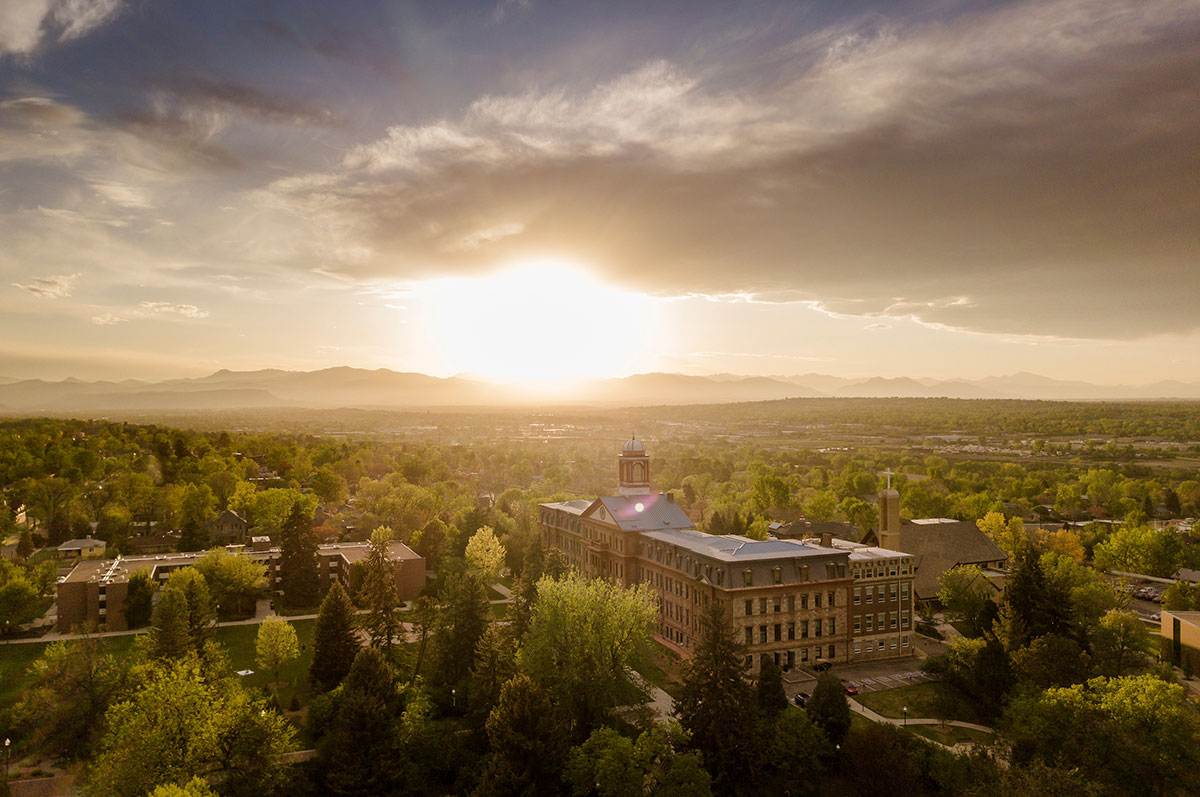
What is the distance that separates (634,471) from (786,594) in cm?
2549

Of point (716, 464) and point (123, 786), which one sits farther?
point (716, 464)

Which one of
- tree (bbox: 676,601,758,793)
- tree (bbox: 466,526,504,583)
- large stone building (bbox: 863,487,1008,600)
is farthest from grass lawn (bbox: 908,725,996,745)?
tree (bbox: 466,526,504,583)

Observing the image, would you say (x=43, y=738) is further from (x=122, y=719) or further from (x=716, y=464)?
(x=716, y=464)

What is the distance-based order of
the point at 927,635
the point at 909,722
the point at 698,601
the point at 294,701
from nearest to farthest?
the point at 909,722 < the point at 294,701 < the point at 698,601 < the point at 927,635

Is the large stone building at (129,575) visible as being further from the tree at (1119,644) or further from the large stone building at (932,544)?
the tree at (1119,644)

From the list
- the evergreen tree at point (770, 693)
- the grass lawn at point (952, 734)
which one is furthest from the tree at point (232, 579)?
the grass lawn at point (952, 734)

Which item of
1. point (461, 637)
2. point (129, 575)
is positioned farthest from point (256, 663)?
point (129, 575)

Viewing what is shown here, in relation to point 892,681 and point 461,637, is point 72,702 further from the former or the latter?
point 892,681

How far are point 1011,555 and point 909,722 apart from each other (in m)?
43.8

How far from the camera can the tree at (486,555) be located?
79.6m

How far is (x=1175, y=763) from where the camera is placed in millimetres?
34750

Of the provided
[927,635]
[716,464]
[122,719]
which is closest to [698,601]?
[927,635]

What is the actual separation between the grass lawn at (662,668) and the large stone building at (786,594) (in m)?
1.39

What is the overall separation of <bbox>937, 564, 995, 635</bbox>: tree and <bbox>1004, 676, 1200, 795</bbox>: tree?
74.9ft
